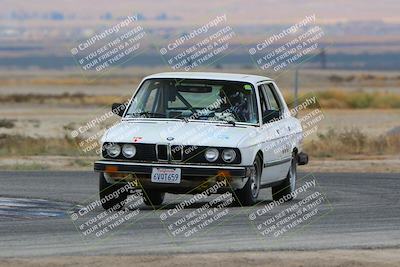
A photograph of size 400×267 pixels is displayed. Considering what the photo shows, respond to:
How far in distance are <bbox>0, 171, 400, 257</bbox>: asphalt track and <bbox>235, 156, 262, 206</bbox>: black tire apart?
0.51 feet

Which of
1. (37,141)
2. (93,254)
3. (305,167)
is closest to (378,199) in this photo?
(93,254)

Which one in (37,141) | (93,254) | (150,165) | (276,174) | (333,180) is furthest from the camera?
(37,141)

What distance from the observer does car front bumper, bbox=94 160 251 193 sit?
1520 cm

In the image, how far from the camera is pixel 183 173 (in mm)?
15211

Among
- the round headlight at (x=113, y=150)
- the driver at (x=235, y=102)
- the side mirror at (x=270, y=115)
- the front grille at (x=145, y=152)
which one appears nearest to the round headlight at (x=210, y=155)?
the front grille at (x=145, y=152)

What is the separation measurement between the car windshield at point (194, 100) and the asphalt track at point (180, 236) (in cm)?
123

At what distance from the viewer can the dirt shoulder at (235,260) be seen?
10.7 metres

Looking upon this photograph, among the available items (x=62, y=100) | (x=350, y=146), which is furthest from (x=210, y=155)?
(x=62, y=100)

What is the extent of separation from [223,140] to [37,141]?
17740mm

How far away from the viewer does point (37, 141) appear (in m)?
32.7

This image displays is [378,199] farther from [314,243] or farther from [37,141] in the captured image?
[37,141]

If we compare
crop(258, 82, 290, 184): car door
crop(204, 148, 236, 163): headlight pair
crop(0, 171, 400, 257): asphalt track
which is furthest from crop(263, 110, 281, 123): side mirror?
crop(204, 148, 236, 163): headlight pair

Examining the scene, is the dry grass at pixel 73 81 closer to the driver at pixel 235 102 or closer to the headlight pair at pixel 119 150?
the driver at pixel 235 102

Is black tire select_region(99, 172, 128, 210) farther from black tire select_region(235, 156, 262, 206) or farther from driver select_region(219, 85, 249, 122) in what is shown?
driver select_region(219, 85, 249, 122)
